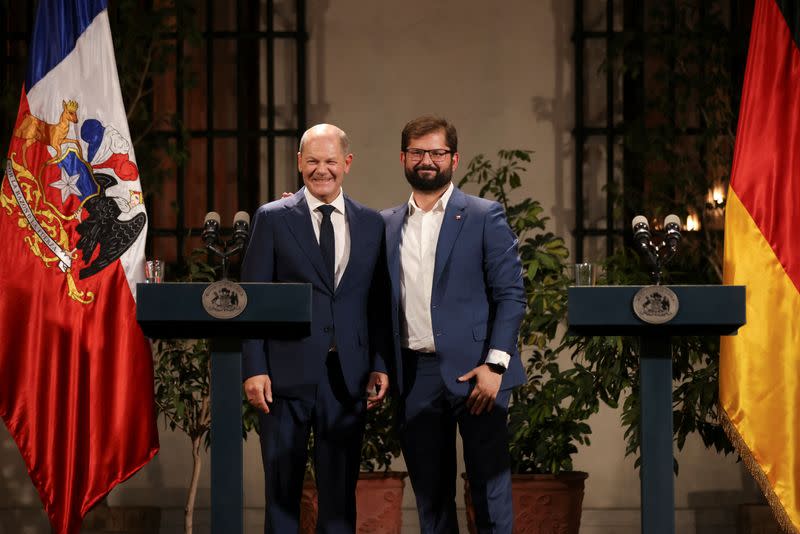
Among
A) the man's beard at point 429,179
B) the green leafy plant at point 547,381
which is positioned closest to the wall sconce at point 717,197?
the green leafy plant at point 547,381

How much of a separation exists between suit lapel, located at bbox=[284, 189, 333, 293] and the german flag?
1.54 metres

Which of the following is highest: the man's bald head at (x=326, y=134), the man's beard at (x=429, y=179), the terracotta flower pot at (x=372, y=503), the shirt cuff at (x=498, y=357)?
Answer: the man's bald head at (x=326, y=134)

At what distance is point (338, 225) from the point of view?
3.28 metres

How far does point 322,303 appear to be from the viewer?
3176 millimetres

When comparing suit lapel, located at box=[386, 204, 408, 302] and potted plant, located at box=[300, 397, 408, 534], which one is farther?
potted plant, located at box=[300, 397, 408, 534]

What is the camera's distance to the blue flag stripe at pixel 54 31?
426 centimetres

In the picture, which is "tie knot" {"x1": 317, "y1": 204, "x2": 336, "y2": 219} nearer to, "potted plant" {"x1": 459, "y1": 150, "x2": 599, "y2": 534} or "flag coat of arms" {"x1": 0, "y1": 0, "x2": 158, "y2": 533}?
"flag coat of arms" {"x1": 0, "y1": 0, "x2": 158, "y2": 533}

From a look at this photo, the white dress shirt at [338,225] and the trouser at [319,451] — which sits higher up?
the white dress shirt at [338,225]

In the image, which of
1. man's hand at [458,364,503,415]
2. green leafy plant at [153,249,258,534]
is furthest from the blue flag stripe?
man's hand at [458,364,503,415]

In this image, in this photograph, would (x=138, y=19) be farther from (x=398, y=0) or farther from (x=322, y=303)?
(x=322, y=303)

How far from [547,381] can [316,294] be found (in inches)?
66.8

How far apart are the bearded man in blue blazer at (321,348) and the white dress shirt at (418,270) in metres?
0.07

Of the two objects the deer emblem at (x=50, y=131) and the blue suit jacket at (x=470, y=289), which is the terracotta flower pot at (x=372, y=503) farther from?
the deer emblem at (x=50, y=131)

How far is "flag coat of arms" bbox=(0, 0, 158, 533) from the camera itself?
13.5ft
